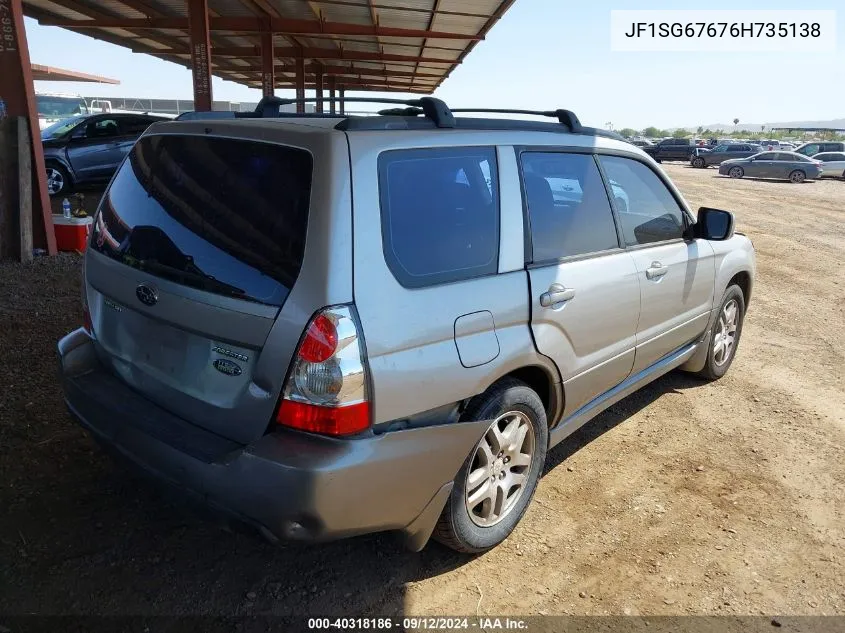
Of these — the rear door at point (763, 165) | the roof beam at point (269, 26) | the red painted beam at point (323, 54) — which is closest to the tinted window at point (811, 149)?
the rear door at point (763, 165)

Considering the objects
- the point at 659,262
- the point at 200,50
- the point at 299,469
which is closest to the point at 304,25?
the point at 200,50

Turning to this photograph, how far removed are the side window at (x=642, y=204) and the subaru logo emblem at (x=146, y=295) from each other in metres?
2.36

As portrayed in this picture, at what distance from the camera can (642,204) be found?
374 centimetres

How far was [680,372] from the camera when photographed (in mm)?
5020

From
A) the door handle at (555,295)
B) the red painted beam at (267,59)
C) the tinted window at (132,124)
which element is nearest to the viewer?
the door handle at (555,295)

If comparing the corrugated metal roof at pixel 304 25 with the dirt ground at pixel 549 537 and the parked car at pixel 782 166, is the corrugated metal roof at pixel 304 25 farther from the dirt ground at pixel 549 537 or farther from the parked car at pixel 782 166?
the parked car at pixel 782 166

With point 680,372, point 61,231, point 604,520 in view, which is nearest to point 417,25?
point 61,231

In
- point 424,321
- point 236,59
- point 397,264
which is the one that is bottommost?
point 424,321

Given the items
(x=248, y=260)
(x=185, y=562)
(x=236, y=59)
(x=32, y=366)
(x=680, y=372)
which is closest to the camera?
(x=248, y=260)

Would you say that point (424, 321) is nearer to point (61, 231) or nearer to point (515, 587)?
point (515, 587)

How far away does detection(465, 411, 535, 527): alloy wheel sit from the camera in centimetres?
263

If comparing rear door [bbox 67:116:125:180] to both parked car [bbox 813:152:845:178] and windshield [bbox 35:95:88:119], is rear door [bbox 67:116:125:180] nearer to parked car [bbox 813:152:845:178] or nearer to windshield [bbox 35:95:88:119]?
parked car [bbox 813:152:845:178]

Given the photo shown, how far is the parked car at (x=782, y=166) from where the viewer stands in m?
27.9

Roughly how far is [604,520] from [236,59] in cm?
2127
